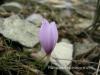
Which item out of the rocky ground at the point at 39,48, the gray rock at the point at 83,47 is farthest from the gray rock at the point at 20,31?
the gray rock at the point at 83,47

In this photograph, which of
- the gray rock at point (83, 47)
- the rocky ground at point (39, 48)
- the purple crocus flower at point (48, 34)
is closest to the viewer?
the purple crocus flower at point (48, 34)

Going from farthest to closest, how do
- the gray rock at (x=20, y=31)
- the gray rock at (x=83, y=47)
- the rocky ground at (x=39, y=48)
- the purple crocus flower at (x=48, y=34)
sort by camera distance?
1. the gray rock at (x=83, y=47)
2. the gray rock at (x=20, y=31)
3. the rocky ground at (x=39, y=48)
4. the purple crocus flower at (x=48, y=34)

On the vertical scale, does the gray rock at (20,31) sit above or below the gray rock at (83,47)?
above

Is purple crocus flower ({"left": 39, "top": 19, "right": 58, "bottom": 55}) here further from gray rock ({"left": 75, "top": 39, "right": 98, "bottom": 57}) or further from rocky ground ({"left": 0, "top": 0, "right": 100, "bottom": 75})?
gray rock ({"left": 75, "top": 39, "right": 98, "bottom": 57})

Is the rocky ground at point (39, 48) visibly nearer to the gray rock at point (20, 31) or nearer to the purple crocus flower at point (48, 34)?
the gray rock at point (20, 31)

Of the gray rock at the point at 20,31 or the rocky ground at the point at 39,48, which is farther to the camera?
the gray rock at the point at 20,31

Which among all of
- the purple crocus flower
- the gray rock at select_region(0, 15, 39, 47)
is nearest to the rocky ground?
the gray rock at select_region(0, 15, 39, 47)

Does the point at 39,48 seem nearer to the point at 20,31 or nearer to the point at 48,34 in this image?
the point at 20,31

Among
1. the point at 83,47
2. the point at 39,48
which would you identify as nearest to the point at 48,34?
the point at 39,48

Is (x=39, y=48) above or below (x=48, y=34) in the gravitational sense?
below

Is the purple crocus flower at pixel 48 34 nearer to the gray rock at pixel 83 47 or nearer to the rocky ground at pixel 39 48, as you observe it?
the rocky ground at pixel 39 48
